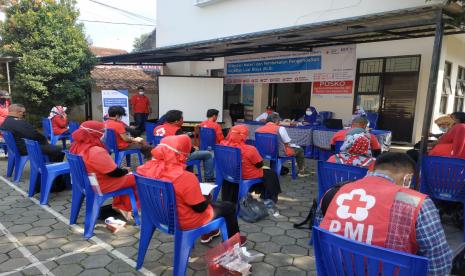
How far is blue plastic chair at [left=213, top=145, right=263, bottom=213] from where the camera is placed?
400cm

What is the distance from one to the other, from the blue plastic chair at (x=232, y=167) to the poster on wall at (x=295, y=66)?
563 centimetres

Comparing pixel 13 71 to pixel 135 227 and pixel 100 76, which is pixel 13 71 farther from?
pixel 135 227

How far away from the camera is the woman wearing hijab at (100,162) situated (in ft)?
11.0

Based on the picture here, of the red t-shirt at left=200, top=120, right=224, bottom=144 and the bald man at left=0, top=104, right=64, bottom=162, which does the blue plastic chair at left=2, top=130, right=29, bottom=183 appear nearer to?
the bald man at left=0, top=104, right=64, bottom=162

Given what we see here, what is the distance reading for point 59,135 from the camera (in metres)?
7.39

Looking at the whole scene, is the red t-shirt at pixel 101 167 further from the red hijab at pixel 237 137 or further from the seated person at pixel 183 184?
the red hijab at pixel 237 137

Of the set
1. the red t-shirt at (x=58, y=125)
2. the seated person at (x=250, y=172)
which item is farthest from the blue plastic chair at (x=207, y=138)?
the red t-shirt at (x=58, y=125)

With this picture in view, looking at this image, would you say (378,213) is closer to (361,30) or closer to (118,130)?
(361,30)

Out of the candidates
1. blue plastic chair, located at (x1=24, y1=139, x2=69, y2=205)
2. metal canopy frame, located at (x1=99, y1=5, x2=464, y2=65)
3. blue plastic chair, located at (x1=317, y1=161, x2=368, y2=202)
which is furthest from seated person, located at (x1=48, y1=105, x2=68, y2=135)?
blue plastic chair, located at (x1=317, y1=161, x2=368, y2=202)

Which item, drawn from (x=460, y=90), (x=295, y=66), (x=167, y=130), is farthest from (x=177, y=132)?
(x=460, y=90)

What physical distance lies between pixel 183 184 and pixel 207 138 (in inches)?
150

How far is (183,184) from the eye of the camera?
2527 mm

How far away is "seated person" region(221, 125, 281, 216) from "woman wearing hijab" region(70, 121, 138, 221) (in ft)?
4.09

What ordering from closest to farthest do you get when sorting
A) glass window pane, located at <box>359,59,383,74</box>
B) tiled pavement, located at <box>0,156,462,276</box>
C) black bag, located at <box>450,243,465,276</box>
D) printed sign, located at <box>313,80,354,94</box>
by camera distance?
black bag, located at <box>450,243,465,276</box> → tiled pavement, located at <box>0,156,462,276</box> → glass window pane, located at <box>359,59,383,74</box> → printed sign, located at <box>313,80,354,94</box>
